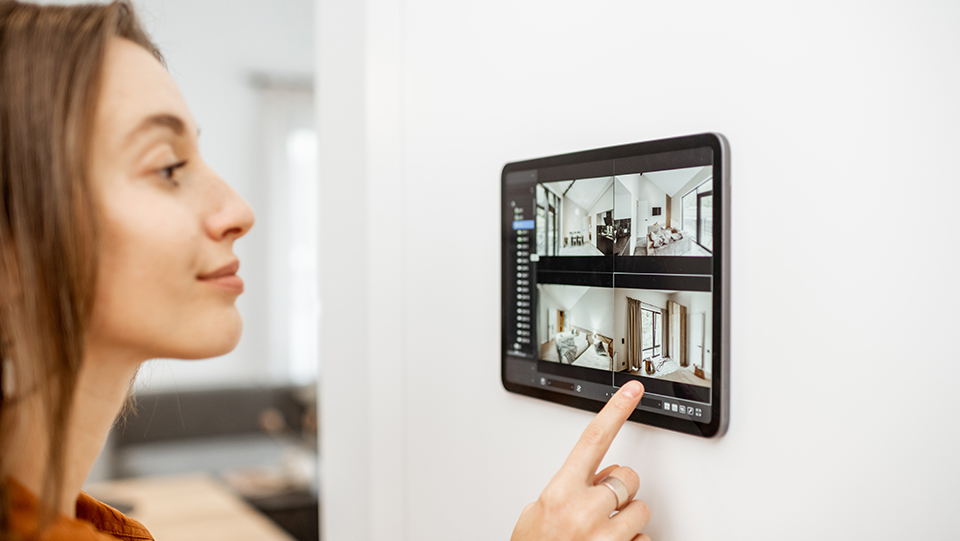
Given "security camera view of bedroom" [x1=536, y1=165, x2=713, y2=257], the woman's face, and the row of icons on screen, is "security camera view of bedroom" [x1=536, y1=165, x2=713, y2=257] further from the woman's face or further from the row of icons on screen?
the woman's face

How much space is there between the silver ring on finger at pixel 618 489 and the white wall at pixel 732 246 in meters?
0.05

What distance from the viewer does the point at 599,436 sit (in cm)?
59

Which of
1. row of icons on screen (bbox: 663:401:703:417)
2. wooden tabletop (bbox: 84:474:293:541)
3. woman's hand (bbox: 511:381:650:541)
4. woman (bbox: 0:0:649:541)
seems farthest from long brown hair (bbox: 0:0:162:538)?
wooden tabletop (bbox: 84:474:293:541)

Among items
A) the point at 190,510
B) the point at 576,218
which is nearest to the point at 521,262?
the point at 576,218

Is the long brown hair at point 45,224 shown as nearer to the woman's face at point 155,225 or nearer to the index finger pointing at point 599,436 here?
the woman's face at point 155,225

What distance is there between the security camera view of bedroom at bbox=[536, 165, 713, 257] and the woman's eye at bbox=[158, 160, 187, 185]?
380 mm

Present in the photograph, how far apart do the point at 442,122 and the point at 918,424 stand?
678 mm

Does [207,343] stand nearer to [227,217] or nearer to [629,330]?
[227,217]

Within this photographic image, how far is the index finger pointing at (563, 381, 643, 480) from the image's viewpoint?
590 mm

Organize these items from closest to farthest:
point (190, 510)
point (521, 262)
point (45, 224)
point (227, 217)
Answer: point (45, 224) → point (227, 217) → point (521, 262) → point (190, 510)

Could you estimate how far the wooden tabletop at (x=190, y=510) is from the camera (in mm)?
2303

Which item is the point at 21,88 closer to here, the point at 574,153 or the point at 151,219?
the point at 151,219

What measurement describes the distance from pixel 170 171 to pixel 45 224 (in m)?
0.12

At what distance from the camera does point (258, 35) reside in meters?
3.96
